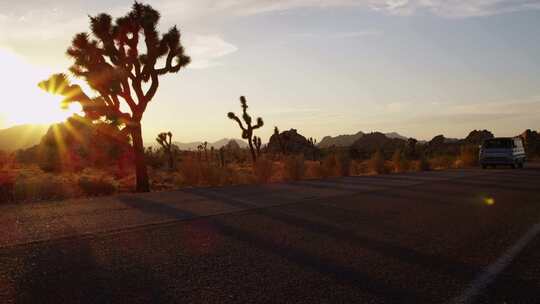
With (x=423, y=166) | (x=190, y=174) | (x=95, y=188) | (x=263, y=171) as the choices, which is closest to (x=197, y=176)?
(x=190, y=174)

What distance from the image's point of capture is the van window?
→ 103 feet

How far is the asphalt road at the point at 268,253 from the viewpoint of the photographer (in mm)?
4672

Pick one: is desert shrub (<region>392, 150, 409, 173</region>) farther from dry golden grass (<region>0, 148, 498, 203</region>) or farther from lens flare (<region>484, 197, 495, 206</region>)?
lens flare (<region>484, 197, 495, 206</region>)

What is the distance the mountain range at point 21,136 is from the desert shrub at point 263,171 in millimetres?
118485

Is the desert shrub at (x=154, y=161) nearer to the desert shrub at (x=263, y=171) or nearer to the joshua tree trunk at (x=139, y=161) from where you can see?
the desert shrub at (x=263, y=171)

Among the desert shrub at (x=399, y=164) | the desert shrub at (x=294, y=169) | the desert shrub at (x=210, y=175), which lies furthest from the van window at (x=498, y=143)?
the desert shrub at (x=210, y=175)

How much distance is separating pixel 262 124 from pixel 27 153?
2831 cm

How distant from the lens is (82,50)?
65.9 ft

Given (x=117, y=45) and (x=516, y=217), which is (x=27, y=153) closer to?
(x=117, y=45)

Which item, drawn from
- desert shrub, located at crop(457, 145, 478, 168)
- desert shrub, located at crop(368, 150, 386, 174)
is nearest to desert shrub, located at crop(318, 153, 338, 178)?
desert shrub, located at crop(368, 150, 386, 174)

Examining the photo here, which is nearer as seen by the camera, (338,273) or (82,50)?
(338,273)

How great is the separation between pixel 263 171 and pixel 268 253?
54.4ft

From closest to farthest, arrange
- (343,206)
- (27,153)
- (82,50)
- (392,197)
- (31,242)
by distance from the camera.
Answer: (31,242)
(343,206)
(392,197)
(82,50)
(27,153)

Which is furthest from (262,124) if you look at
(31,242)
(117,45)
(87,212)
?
(31,242)
